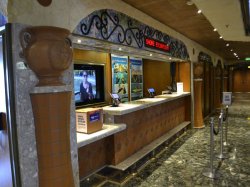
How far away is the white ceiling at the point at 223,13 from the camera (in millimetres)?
3354

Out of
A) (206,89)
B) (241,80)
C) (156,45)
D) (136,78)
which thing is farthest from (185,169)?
(241,80)

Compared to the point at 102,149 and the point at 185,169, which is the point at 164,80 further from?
the point at 102,149

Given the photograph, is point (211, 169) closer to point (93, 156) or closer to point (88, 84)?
point (93, 156)

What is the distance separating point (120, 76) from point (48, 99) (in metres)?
4.50

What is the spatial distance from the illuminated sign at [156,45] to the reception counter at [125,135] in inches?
41.3

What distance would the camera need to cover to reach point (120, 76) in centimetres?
616

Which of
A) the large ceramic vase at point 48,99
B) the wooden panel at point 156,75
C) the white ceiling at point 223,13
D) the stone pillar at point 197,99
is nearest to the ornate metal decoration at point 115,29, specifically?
the large ceramic vase at point 48,99

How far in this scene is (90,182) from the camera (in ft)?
9.54

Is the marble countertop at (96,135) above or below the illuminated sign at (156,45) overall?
below

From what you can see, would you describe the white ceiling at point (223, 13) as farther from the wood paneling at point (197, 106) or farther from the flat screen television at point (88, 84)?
the flat screen television at point (88, 84)

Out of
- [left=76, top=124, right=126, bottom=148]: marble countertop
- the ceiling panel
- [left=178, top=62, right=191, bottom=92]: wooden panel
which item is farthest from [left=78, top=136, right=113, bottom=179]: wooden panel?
[left=178, top=62, right=191, bottom=92]: wooden panel

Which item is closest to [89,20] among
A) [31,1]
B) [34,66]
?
[31,1]

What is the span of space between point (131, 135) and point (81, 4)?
2247mm

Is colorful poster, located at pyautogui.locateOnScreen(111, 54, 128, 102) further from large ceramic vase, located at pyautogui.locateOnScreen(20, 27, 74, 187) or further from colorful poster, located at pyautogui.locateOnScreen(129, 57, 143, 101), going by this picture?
large ceramic vase, located at pyautogui.locateOnScreen(20, 27, 74, 187)
